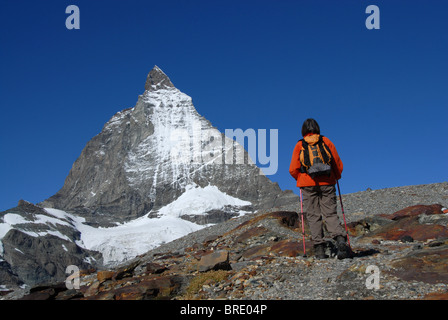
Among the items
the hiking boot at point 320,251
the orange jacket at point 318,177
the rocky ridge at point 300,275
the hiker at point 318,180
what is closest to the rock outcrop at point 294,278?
the rocky ridge at point 300,275

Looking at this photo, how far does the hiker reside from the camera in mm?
9453

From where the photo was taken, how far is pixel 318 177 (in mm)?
9609

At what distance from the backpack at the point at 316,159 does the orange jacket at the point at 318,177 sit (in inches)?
4.9

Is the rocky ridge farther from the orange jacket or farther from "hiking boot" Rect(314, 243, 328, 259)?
the orange jacket

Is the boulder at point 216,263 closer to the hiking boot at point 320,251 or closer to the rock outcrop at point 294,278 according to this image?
the rock outcrop at point 294,278

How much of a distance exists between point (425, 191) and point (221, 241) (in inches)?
514

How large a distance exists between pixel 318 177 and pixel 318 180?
0.21 ft

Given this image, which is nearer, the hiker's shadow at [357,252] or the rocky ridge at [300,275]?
the rocky ridge at [300,275]

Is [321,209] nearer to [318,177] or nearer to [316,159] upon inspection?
[318,177]

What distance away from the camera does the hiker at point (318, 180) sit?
9.45 m

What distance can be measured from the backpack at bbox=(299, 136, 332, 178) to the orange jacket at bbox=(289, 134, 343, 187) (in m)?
0.13

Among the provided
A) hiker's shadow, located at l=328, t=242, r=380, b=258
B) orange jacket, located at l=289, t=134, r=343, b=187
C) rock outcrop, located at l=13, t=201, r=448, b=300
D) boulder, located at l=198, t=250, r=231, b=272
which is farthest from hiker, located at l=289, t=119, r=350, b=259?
boulder, located at l=198, t=250, r=231, b=272
